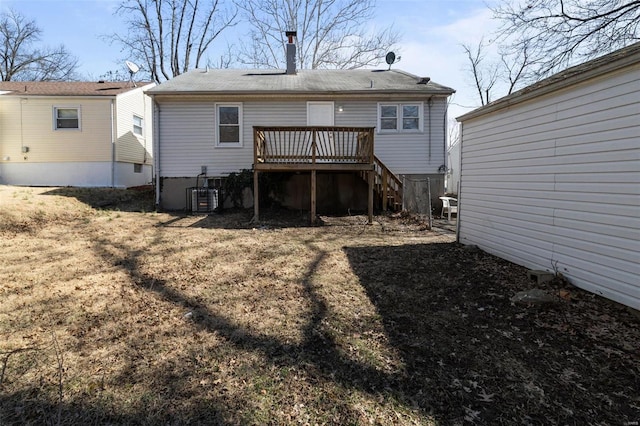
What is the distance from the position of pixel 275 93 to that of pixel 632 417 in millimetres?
10717

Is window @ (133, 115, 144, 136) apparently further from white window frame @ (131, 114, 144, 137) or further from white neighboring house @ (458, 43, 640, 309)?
white neighboring house @ (458, 43, 640, 309)

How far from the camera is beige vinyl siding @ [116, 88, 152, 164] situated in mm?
13930

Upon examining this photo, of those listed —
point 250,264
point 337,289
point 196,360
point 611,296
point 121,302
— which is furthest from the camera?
point 250,264

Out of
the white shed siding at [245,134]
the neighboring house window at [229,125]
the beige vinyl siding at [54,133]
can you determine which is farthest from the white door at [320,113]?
the beige vinyl siding at [54,133]

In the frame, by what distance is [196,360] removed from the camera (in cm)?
296

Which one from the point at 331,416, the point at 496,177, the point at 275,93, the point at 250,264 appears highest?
the point at 275,93

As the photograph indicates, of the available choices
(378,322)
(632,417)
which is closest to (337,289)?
(378,322)

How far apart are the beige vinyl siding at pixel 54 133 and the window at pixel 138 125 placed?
5.84 ft

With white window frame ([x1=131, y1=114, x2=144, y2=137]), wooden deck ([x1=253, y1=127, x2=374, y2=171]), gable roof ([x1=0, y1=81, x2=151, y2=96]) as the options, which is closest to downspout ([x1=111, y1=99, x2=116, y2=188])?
gable roof ([x1=0, y1=81, x2=151, y2=96])

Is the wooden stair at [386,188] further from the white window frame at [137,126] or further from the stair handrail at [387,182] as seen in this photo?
the white window frame at [137,126]

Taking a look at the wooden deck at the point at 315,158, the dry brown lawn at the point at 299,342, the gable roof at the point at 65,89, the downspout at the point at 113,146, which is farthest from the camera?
the downspout at the point at 113,146

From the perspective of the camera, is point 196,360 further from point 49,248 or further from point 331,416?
point 49,248

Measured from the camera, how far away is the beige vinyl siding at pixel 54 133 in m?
13.4

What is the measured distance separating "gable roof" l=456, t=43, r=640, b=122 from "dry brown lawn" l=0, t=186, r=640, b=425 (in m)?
2.44
